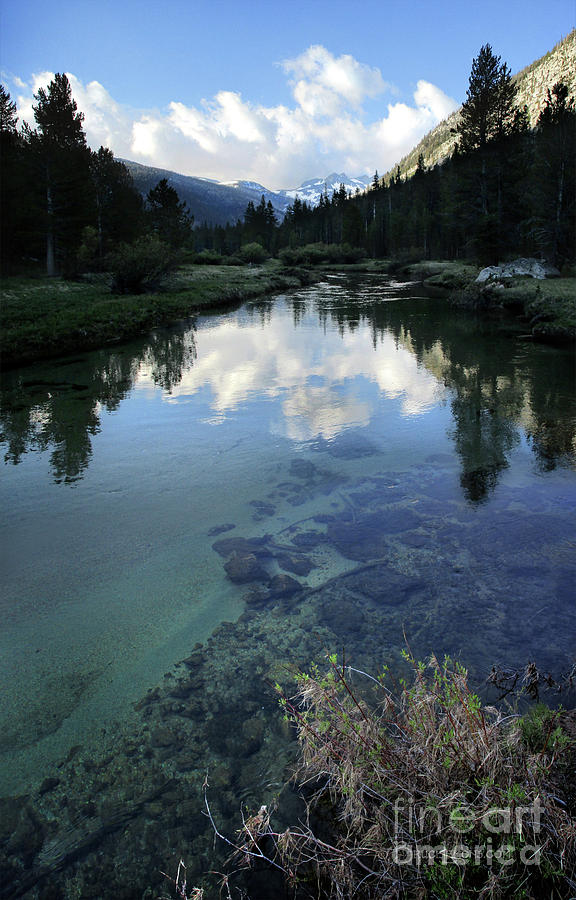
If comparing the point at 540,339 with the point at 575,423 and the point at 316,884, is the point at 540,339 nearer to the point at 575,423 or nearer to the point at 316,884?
the point at 575,423

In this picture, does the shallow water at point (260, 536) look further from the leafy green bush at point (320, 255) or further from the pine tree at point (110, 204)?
the leafy green bush at point (320, 255)

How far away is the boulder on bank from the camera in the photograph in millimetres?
35375

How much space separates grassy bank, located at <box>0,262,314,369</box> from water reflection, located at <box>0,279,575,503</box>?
1819 millimetres

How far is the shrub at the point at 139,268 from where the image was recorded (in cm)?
3412

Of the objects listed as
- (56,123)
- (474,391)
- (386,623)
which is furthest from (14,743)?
(56,123)

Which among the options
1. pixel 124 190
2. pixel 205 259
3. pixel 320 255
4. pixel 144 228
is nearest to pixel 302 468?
pixel 124 190

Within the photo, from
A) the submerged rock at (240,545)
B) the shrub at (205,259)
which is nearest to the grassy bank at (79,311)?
the submerged rock at (240,545)

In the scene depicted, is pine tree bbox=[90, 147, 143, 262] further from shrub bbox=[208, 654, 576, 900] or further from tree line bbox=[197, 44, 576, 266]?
shrub bbox=[208, 654, 576, 900]

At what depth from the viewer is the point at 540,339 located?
20.6 m

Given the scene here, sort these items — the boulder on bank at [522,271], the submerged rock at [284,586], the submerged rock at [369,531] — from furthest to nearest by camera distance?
the boulder on bank at [522,271]
the submerged rock at [369,531]
the submerged rock at [284,586]

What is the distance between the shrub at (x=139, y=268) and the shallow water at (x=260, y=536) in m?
21.7

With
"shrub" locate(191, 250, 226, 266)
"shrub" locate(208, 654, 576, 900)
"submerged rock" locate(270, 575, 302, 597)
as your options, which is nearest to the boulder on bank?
"submerged rock" locate(270, 575, 302, 597)

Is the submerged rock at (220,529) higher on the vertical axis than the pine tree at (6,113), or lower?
lower

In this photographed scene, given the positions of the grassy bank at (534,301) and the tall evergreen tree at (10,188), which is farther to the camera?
the tall evergreen tree at (10,188)
